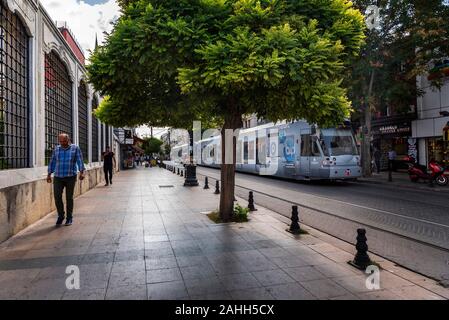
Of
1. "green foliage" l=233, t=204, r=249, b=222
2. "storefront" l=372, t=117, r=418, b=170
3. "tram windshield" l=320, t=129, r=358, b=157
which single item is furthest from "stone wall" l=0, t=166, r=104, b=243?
"storefront" l=372, t=117, r=418, b=170

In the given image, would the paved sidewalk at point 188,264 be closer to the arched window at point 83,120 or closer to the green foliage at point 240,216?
the green foliage at point 240,216

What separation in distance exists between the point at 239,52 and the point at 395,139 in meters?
23.3

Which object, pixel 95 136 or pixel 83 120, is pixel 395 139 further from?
pixel 83 120

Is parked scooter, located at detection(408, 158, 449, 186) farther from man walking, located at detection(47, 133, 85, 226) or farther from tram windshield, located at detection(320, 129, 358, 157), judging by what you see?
man walking, located at detection(47, 133, 85, 226)

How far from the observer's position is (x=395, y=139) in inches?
955

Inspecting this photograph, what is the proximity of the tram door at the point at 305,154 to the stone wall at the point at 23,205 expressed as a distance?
10.9 metres

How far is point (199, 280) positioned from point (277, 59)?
3.09 metres

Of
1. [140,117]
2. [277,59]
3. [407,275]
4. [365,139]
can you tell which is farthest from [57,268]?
[365,139]

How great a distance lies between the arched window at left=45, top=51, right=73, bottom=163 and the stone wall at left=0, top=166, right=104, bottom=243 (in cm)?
149

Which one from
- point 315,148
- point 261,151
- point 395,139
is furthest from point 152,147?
point 315,148

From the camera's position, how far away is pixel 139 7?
17.8 ft

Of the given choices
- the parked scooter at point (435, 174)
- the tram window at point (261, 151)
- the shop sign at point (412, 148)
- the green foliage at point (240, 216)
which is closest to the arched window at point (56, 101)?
the green foliage at point (240, 216)

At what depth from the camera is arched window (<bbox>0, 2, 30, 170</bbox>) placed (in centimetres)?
641
